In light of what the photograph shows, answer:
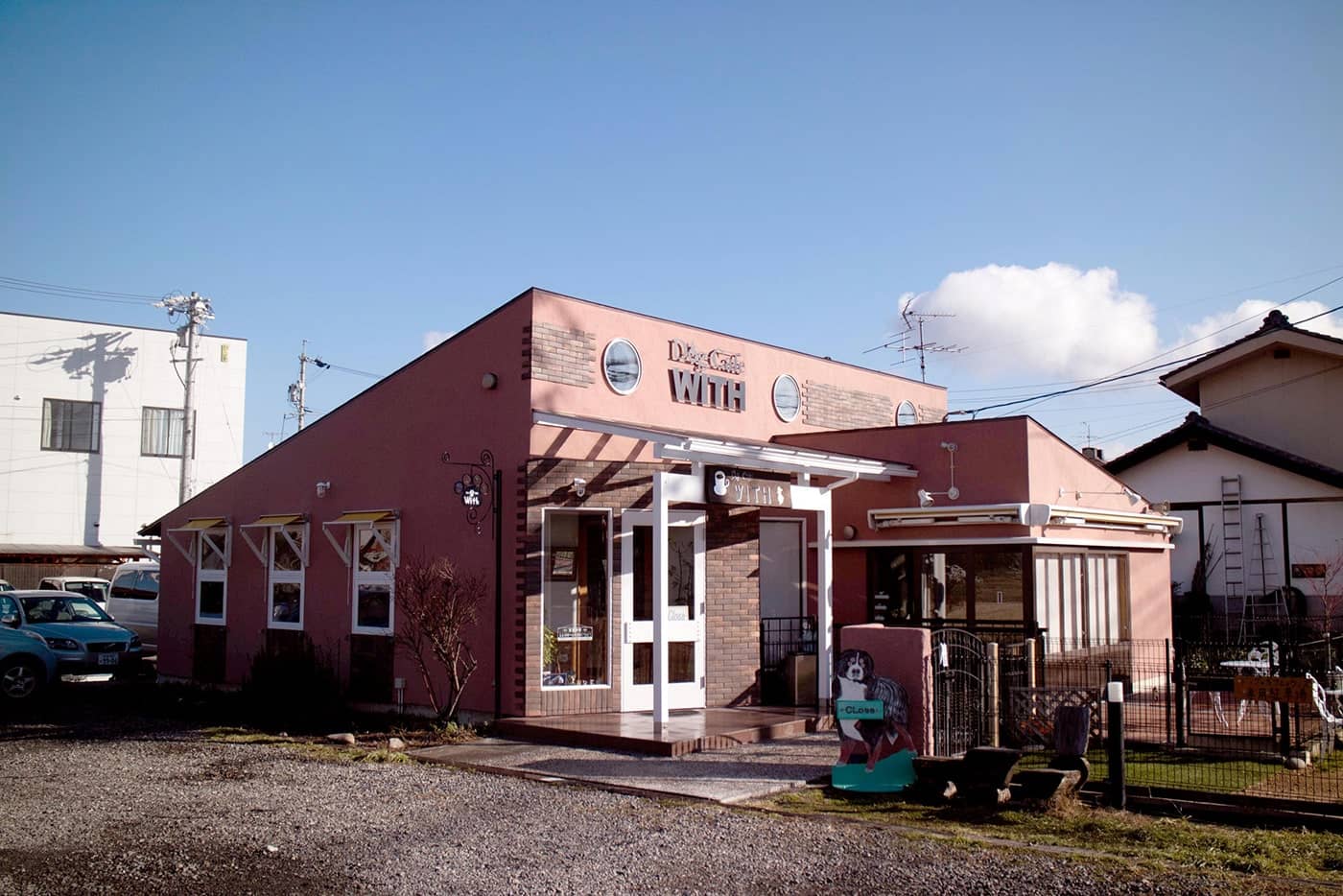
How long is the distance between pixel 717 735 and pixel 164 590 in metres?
12.4

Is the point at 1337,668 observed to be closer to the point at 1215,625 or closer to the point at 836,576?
the point at 836,576

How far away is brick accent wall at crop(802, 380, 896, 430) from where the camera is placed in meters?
18.0

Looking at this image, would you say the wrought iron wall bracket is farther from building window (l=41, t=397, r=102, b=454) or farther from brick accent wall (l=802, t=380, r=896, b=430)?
building window (l=41, t=397, r=102, b=454)

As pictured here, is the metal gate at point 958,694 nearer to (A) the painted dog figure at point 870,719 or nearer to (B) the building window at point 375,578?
(A) the painted dog figure at point 870,719

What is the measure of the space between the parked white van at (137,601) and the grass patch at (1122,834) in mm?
18854

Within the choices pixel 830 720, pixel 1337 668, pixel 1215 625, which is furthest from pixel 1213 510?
pixel 830 720

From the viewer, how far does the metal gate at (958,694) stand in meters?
10.8

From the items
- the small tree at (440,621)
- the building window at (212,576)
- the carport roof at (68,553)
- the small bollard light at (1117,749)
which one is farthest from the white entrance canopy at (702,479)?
the carport roof at (68,553)

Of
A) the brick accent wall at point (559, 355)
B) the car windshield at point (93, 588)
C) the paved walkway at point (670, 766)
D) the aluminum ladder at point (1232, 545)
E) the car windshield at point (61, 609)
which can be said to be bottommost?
the paved walkway at point (670, 766)

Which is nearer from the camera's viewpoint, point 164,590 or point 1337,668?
point 1337,668

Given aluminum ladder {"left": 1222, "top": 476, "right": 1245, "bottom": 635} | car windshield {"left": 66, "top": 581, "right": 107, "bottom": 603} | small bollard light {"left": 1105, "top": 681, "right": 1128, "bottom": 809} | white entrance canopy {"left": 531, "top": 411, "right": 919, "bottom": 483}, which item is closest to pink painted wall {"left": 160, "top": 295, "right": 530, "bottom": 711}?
white entrance canopy {"left": 531, "top": 411, "right": 919, "bottom": 483}

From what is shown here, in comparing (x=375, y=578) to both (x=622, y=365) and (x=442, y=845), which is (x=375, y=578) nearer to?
(x=622, y=365)

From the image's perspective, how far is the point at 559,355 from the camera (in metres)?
14.0

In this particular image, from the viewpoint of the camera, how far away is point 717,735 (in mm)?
11891
